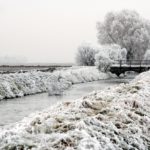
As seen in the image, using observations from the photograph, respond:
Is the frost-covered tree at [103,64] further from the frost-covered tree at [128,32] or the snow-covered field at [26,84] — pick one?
the snow-covered field at [26,84]

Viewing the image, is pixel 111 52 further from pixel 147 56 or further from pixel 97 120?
pixel 97 120

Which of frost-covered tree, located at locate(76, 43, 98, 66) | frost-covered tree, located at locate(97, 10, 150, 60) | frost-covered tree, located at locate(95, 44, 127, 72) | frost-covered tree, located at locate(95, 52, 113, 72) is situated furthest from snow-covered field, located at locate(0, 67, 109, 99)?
frost-covered tree, located at locate(97, 10, 150, 60)

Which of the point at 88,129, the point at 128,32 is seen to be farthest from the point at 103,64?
the point at 88,129

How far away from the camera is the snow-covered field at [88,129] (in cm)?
674

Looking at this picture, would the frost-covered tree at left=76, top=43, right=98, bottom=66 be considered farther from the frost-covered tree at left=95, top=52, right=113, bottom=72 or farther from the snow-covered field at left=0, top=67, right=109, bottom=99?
the snow-covered field at left=0, top=67, right=109, bottom=99

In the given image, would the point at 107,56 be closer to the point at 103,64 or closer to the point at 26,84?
the point at 103,64

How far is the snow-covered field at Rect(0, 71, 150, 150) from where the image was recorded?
6742 millimetres

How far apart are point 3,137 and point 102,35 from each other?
79.0m

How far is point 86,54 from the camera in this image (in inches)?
2987

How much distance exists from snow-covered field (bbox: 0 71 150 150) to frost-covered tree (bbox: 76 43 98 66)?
64801mm

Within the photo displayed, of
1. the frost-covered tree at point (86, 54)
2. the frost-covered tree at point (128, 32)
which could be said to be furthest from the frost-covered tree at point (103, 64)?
the frost-covered tree at point (128, 32)

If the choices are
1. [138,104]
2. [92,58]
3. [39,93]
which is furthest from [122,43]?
[138,104]

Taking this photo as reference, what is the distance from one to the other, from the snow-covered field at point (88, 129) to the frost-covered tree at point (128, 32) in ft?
230

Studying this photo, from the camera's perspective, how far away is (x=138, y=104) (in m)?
10.3
